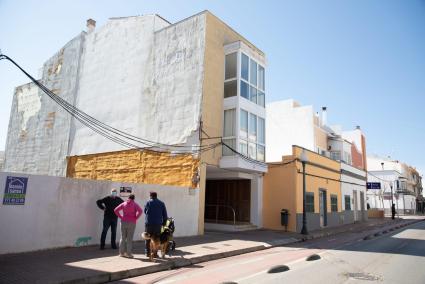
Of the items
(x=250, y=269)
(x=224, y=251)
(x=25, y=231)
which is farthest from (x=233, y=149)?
(x=25, y=231)

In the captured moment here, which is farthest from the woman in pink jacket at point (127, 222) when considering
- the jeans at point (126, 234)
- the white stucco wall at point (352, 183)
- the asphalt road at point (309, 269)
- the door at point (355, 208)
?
the door at point (355, 208)

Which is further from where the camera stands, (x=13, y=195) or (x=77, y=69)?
(x=77, y=69)

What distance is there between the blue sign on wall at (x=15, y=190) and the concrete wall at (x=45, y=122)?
15189 mm

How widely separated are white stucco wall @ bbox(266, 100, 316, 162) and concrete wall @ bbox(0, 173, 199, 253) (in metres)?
19.3

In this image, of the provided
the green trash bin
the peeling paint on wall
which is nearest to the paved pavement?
the green trash bin

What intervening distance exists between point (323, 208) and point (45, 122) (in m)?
22.6

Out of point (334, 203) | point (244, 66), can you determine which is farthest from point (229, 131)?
point (334, 203)

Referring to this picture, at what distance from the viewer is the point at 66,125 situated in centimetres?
2412

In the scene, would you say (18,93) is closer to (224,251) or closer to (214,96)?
(214,96)

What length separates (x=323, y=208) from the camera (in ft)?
76.0

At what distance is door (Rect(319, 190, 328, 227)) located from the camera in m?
22.7

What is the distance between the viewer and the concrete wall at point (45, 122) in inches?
954

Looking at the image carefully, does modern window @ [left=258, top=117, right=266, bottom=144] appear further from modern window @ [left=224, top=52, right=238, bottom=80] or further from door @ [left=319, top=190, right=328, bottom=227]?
door @ [left=319, top=190, right=328, bottom=227]

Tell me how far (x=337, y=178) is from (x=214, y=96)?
47.3 feet
